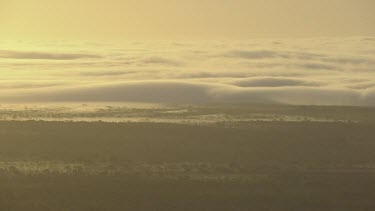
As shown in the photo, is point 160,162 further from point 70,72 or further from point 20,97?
point 70,72

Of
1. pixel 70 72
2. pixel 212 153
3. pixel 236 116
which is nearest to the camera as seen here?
pixel 212 153

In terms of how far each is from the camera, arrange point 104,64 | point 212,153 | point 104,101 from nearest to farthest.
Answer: point 212,153, point 104,101, point 104,64

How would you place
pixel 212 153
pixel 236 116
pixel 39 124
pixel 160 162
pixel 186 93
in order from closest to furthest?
1. pixel 160 162
2. pixel 212 153
3. pixel 39 124
4. pixel 236 116
5. pixel 186 93

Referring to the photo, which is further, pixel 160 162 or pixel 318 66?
pixel 318 66

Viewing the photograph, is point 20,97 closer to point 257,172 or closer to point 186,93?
point 186,93

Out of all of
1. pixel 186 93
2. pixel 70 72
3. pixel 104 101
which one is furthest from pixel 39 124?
pixel 70 72

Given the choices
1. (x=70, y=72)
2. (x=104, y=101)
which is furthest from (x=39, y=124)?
(x=70, y=72)
